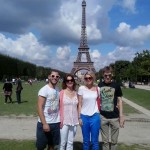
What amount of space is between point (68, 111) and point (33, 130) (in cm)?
543

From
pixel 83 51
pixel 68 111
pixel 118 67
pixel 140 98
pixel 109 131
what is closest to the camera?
pixel 68 111

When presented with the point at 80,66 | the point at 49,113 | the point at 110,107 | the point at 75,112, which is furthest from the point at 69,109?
the point at 80,66

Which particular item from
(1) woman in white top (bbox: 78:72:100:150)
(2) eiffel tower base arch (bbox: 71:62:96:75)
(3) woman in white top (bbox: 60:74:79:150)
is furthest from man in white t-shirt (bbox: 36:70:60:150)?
(2) eiffel tower base arch (bbox: 71:62:96:75)

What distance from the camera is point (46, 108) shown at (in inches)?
261

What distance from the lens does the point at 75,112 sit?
6992mm

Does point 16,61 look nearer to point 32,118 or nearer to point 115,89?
point 32,118

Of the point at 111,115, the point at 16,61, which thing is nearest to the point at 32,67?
the point at 16,61

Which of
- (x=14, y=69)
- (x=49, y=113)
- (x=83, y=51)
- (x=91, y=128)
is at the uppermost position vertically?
(x=83, y=51)

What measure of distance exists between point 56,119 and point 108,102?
3.63 ft

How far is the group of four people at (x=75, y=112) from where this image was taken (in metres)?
6.66

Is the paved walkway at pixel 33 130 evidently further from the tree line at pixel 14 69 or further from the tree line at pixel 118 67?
the tree line at pixel 14 69

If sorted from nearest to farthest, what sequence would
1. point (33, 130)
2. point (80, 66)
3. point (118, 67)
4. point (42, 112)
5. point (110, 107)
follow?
point (42, 112) → point (110, 107) → point (33, 130) → point (80, 66) → point (118, 67)

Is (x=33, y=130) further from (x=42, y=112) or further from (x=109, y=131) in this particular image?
(x=42, y=112)

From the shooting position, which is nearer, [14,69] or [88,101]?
[88,101]
